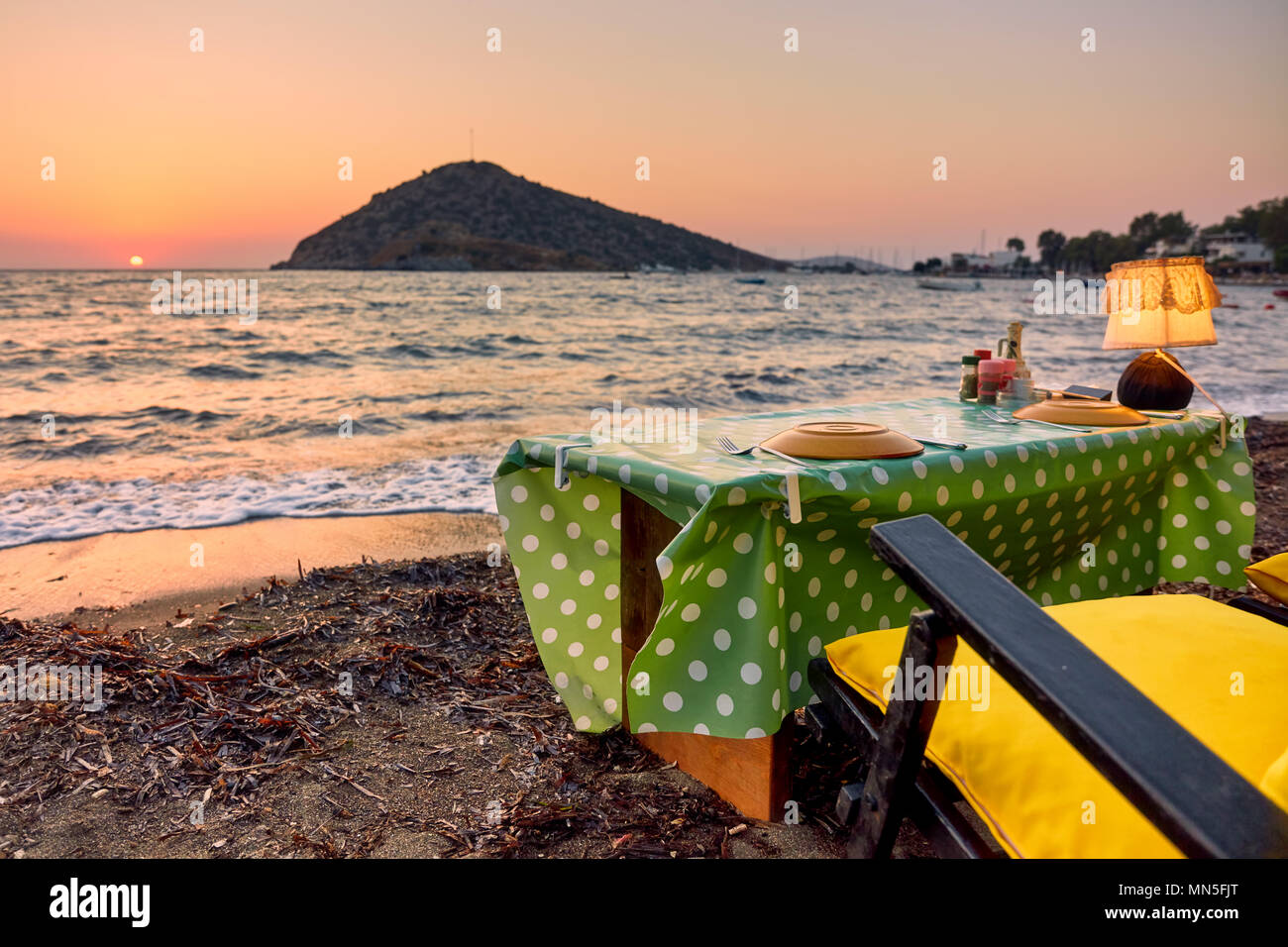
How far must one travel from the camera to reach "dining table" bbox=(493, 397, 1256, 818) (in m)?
1.71

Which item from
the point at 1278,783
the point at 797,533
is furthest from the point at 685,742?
the point at 1278,783

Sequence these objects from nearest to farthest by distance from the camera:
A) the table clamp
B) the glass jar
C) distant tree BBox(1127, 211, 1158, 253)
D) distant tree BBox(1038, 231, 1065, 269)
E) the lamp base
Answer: the table clamp → the lamp base → the glass jar → distant tree BBox(1127, 211, 1158, 253) → distant tree BBox(1038, 231, 1065, 269)

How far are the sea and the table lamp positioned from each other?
162 inches

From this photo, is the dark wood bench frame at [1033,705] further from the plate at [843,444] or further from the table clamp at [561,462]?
the table clamp at [561,462]

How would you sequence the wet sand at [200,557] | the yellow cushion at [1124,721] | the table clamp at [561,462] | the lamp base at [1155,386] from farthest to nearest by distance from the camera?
the wet sand at [200,557], the lamp base at [1155,386], the table clamp at [561,462], the yellow cushion at [1124,721]

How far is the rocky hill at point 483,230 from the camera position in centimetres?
7356

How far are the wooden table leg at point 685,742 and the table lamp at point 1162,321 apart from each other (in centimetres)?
212

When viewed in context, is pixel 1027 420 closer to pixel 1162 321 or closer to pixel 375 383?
pixel 1162 321

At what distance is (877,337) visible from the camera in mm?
22188

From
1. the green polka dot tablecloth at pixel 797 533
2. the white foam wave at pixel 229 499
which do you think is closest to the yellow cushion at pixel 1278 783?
the green polka dot tablecloth at pixel 797 533

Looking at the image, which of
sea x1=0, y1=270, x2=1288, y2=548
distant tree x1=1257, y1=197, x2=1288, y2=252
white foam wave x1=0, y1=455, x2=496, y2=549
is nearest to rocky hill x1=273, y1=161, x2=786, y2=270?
sea x1=0, y1=270, x2=1288, y2=548

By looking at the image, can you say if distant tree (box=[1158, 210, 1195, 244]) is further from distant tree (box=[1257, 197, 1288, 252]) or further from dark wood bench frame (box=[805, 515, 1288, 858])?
dark wood bench frame (box=[805, 515, 1288, 858])
